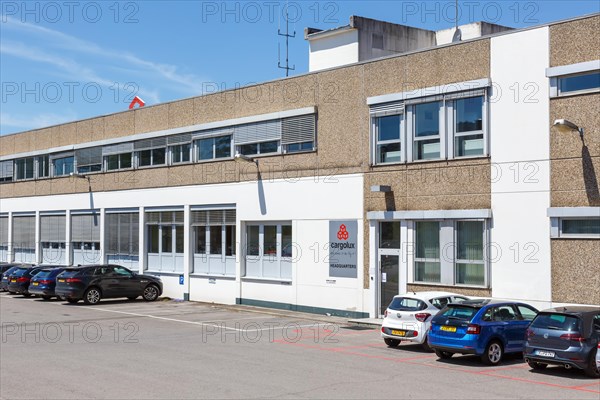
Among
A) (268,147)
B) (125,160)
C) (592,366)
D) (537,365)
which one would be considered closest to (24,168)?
(125,160)

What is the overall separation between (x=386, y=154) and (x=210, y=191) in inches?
387

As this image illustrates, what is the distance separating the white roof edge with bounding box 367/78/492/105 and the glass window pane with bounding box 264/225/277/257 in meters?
7.08

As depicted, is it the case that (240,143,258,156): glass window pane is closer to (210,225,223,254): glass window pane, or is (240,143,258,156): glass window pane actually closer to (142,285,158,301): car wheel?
(210,225,223,254): glass window pane

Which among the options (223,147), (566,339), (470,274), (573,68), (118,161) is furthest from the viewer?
(118,161)

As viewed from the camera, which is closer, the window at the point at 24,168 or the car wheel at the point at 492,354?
the car wheel at the point at 492,354

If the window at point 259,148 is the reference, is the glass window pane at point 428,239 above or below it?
below

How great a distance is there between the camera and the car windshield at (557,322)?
15133 mm

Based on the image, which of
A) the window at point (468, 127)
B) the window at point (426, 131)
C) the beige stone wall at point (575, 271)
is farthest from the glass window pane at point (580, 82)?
the window at point (426, 131)

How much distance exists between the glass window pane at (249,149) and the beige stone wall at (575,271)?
13616 mm

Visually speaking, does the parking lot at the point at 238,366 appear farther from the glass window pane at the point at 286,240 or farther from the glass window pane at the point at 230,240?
the glass window pane at the point at 230,240

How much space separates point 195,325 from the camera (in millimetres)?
24250

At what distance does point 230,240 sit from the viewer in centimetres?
3192

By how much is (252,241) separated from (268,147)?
3979mm

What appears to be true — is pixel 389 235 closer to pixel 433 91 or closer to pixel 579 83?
pixel 433 91
